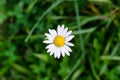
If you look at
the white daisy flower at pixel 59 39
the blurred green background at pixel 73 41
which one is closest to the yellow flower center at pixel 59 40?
the white daisy flower at pixel 59 39

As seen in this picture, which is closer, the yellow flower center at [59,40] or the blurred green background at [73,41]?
the yellow flower center at [59,40]

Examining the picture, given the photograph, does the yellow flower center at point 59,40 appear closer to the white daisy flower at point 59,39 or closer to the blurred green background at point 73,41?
the white daisy flower at point 59,39

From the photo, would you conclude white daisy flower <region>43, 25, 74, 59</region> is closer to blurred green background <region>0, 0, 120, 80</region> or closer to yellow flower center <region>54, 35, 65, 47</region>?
yellow flower center <region>54, 35, 65, 47</region>

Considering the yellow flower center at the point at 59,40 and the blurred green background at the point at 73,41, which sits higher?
the blurred green background at the point at 73,41

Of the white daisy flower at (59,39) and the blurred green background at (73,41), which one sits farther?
the blurred green background at (73,41)

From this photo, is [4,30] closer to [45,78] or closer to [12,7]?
[12,7]

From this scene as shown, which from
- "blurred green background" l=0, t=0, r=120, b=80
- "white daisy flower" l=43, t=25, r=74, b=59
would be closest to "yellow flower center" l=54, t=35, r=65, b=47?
"white daisy flower" l=43, t=25, r=74, b=59

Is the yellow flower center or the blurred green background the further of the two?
the blurred green background

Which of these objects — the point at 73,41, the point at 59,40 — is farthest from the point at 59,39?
the point at 73,41

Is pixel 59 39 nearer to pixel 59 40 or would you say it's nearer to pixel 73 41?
pixel 59 40

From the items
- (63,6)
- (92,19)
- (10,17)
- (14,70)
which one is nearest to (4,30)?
(10,17)
